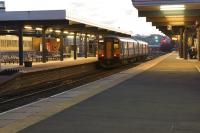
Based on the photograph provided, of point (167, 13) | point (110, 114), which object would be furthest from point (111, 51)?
point (110, 114)

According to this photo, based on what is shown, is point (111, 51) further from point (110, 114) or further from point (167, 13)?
point (110, 114)

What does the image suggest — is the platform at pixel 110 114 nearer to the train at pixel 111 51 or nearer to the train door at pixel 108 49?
the train at pixel 111 51

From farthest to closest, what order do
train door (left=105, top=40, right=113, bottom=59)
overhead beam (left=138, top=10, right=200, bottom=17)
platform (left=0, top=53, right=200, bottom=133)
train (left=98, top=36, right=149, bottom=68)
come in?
train door (left=105, top=40, right=113, bottom=59)
train (left=98, top=36, right=149, bottom=68)
overhead beam (left=138, top=10, right=200, bottom=17)
platform (left=0, top=53, right=200, bottom=133)

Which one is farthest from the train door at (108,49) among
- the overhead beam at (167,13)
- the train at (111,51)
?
the overhead beam at (167,13)

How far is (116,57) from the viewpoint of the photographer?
146ft

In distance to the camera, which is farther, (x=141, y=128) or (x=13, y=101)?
(x=13, y=101)

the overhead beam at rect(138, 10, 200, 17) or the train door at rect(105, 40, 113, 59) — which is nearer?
the overhead beam at rect(138, 10, 200, 17)

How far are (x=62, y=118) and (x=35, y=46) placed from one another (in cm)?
6690

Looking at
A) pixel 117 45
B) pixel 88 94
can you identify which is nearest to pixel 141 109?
pixel 88 94

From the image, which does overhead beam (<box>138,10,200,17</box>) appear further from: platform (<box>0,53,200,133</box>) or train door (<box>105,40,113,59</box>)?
platform (<box>0,53,200,133</box>)

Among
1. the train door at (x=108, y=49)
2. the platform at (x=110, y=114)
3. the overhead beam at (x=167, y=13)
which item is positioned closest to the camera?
the platform at (x=110, y=114)

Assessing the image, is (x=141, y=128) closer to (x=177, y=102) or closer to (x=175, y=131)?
(x=175, y=131)

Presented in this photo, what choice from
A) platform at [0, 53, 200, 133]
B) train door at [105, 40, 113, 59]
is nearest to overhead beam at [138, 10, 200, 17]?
train door at [105, 40, 113, 59]

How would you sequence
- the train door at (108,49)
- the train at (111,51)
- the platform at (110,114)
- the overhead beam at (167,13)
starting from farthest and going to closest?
1. the train door at (108,49)
2. the train at (111,51)
3. the overhead beam at (167,13)
4. the platform at (110,114)
